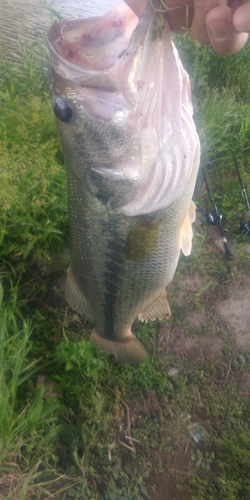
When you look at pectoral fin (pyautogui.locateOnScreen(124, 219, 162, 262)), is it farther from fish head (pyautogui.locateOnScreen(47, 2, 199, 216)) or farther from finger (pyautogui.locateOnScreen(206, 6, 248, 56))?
finger (pyautogui.locateOnScreen(206, 6, 248, 56))

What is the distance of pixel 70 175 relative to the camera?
1.59 m

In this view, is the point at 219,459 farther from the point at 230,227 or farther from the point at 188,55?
the point at 188,55

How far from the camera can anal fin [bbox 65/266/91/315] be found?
2.07 meters

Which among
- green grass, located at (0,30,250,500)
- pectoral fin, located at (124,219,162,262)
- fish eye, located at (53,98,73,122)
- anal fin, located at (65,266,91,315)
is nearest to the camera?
fish eye, located at (53,98,73,122)

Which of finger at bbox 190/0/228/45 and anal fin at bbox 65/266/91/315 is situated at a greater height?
finger at bbox 190/0/228/45

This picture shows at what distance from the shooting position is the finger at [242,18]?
3.71 ft

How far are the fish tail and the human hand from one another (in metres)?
1.56

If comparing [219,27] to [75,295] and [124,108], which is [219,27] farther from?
[75,295]

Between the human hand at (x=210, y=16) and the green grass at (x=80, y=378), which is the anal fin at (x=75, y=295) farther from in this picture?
the human hand at (x=210, y=16)

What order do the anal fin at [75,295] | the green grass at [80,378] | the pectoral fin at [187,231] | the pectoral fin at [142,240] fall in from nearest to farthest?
the pectoral fin at [142,240], the pectoral fin at [187,231], the anal fin at [75,295], the green grass at [80,378]

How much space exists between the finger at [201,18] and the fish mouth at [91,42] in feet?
0.66

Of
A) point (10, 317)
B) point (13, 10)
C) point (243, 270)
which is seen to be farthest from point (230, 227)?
point (13, 10)

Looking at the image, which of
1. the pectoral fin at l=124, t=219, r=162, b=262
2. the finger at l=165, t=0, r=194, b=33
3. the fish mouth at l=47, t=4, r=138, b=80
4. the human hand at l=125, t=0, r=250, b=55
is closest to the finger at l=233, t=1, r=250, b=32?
the human hand at l=125, t=0, r=250, b=55

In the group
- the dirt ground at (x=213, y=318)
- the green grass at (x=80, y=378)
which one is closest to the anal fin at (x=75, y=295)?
the green grass at (x=80, y=378)
